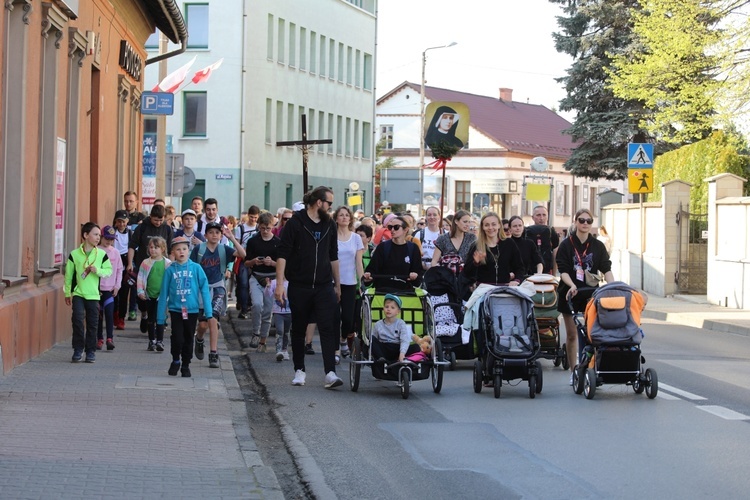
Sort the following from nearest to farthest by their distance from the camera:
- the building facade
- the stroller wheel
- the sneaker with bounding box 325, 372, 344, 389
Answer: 1. the stroller wheel
2. the sneaker with bounding box 325, 372, 344, 389
3. the building facade

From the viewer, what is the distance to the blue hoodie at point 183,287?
44.3 feet

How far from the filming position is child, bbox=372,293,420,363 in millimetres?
12766

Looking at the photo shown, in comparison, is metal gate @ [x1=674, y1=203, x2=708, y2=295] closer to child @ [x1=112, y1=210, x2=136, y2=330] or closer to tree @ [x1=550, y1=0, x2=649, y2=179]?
child @ [x1=112, y1=210, x2=136, y2=330]

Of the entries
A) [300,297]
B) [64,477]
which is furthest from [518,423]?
[64,477]

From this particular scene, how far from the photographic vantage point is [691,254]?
3203 centimetres

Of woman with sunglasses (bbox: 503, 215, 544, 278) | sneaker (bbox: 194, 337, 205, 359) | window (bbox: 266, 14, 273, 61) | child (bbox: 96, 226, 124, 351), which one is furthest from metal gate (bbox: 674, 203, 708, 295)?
window (bbox: 266, 14, 273, 61)

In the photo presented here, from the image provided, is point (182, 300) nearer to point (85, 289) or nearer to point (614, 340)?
point (85, 289)

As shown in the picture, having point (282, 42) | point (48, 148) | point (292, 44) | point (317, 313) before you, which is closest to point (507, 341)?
point (317, 313)

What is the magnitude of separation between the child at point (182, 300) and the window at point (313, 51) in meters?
50.0

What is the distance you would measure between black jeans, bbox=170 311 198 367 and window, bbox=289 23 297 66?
47.5m

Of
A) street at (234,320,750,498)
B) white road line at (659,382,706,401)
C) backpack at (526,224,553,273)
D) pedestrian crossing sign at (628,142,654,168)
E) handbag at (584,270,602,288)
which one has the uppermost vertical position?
pedestrian crossing sign at (628,142,654,168)

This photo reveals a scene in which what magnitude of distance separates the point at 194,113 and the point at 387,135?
4372 centimetres

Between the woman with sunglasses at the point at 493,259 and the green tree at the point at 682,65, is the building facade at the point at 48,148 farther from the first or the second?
the green tree at the point at 682,65

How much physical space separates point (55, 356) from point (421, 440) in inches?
254
